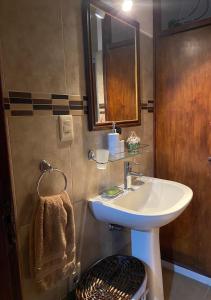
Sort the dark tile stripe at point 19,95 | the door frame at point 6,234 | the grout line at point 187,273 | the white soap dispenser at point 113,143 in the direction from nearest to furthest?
the door frame at point 6,234 → the dark tile stripe at point 19,95 → the white soap dispenser at point 113,143 → the grout line at point 187,273

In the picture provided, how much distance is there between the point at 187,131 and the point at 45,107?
3.66ft

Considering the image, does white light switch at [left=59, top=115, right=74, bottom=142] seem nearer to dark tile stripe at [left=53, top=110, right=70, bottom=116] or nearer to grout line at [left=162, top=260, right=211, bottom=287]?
dark tile stripe at [left=53, top=110, right=70, bottom=116]

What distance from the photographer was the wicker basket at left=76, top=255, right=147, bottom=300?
113 centimetres

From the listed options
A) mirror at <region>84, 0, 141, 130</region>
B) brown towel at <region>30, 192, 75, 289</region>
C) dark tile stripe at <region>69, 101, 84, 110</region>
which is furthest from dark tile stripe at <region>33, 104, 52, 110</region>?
brown towel at <region>30, 192, 75, 289</region>

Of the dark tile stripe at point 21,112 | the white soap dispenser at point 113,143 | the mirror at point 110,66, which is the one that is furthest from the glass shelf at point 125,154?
the dark tile stripe at point 21,112

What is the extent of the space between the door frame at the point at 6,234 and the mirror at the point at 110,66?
2.18ft

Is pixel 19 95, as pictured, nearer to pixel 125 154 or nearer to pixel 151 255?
pixel 125 154

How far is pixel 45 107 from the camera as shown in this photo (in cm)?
104

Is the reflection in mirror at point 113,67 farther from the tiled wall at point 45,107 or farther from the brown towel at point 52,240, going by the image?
the brown towel at point 52,240

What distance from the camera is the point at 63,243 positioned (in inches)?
40.7

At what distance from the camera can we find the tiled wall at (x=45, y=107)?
0.92 metres

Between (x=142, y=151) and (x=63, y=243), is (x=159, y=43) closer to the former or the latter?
(x=142, y=151)

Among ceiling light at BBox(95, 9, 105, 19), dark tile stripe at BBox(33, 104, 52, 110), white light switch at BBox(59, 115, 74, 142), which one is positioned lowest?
white light switch at BBox(59, 115, 74, 142)

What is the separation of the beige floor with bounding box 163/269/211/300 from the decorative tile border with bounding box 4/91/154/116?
1.49 metres
